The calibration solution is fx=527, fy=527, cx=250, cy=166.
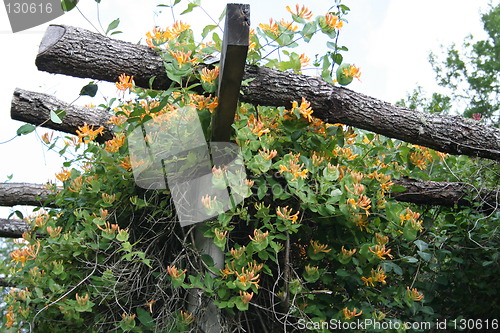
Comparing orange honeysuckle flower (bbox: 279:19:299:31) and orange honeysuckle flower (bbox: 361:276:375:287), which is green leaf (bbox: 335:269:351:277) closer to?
orange honeysuckle flower (bbox: 361:276:375:287)

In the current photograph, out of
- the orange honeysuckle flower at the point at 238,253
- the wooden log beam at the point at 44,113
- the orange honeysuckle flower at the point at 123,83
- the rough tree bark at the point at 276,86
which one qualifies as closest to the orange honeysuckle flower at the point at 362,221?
the rough tree bark at the point at 276,86

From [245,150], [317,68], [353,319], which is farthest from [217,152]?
[353,319]

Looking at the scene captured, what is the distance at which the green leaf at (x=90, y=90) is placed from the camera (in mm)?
2135

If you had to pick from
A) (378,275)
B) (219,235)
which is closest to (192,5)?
(219,235)

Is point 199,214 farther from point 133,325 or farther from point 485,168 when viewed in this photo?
point 485,168

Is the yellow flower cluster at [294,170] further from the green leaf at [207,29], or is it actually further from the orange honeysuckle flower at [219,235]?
the green leaf at [207,29]

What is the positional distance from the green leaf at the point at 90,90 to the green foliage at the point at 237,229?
126 mm

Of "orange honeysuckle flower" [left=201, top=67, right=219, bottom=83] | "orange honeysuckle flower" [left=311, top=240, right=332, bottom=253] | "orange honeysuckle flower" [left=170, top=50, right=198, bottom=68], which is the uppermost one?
"orange honeysuckle flower" [left=170, top=50, right=198, bottom=68]

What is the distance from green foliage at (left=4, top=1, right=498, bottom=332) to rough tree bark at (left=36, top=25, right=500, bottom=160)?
7 centimetres

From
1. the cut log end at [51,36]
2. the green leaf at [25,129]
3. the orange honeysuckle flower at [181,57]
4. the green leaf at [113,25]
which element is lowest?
the green leaf at [25,129]

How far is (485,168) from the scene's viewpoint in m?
3.00

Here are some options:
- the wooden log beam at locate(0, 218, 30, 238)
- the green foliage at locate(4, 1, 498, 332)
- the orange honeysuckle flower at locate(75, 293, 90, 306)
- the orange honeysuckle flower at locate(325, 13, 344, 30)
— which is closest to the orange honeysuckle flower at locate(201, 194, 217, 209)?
the green foliage at locate(4, 1, 498, 332)

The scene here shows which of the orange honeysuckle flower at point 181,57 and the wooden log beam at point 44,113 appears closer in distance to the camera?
the orange honeysuckle flower at point 181,57

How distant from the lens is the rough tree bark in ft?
6.59
